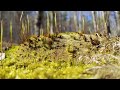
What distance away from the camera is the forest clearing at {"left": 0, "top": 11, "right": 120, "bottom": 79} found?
2527mm

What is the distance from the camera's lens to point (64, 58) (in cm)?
284

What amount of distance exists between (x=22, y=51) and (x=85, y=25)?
76 centimetres

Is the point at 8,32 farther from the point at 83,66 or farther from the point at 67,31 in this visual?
the point at 83,66

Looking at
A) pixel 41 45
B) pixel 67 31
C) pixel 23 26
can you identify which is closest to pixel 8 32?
pixel 23 26

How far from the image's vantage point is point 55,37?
3.07m

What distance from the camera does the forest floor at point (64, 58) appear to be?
8.25 feet

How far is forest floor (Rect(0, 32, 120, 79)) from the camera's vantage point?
2.51 meters

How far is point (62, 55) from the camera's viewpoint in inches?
113

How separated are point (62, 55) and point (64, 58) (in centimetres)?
5

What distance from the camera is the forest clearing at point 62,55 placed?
2.53 m
